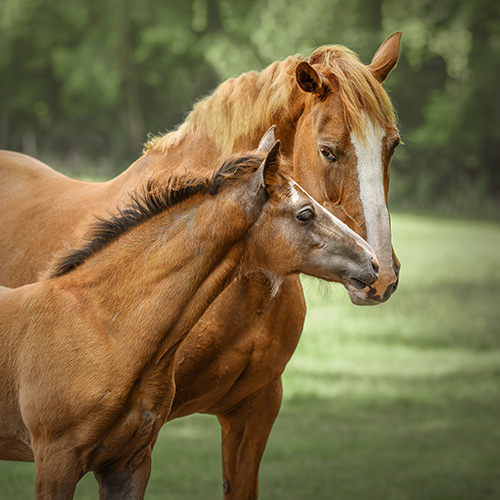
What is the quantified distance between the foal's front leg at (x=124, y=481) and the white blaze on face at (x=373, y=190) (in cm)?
119

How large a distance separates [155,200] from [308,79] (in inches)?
35.9

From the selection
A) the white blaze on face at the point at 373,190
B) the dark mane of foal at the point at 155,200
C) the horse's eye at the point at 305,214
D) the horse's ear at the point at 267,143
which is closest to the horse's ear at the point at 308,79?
the white blaze on face at the point at 373,190

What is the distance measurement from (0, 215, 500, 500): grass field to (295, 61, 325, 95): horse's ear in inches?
34.7

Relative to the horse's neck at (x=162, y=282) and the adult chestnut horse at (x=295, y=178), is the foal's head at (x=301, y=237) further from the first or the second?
the adult chestnut horse at (x=295, y=178)

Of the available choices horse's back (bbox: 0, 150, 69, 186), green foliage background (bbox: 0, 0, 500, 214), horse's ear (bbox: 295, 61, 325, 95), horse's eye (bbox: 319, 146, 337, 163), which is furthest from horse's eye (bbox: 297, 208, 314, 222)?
green foliage background (bbox: 0, 0, 500, 214)

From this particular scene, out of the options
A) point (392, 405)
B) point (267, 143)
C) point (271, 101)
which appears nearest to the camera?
point (267, 143)

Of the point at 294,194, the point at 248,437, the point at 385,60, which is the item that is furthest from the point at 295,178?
the point at 248,437

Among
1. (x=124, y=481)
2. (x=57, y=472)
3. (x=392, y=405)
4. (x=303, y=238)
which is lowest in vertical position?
(x=392, y=405)

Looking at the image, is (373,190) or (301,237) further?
(373,190)

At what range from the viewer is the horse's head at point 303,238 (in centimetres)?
237

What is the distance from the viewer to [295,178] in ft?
9.87

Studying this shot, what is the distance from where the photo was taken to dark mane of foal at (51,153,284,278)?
8.01 feet

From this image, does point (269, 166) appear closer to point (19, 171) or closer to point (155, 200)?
point (155, 200)

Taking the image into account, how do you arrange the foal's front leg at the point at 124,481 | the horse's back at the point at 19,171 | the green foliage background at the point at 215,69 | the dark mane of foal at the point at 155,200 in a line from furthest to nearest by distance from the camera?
the green foliage background at the point at 215,69 → the horse's back at the point at 19,171 → the foal's front leg at the point at 124,481 → the dark mane of foal at the point at 155,200
